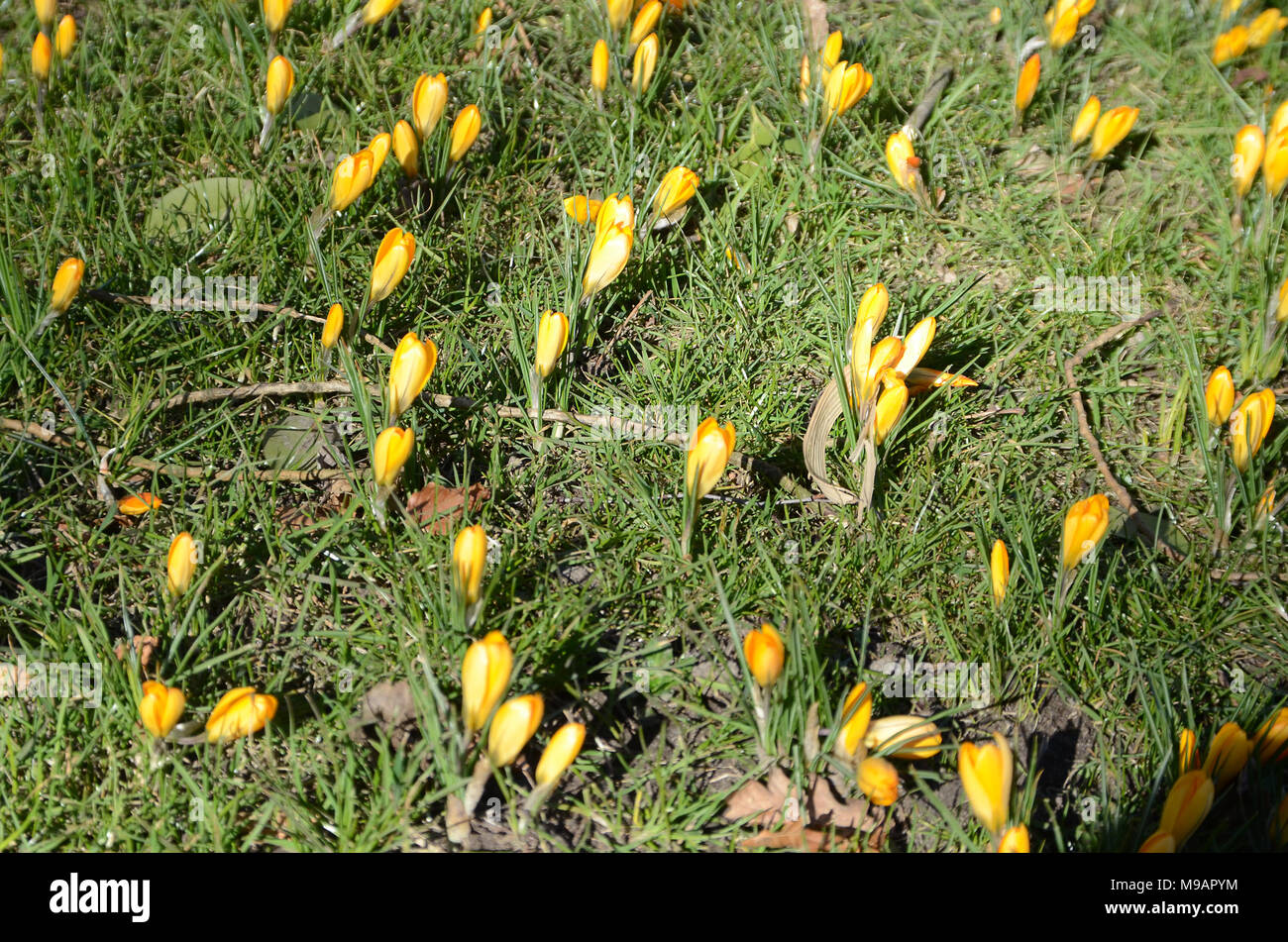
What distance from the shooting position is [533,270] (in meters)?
2.76

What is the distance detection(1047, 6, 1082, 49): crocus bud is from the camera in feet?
10.2

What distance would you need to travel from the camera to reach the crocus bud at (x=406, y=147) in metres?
2.60

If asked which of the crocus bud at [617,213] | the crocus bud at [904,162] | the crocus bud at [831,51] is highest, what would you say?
the crocus bud at [831,51]

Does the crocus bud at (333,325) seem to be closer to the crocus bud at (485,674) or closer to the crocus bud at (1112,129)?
the crocus bud at (485,674)

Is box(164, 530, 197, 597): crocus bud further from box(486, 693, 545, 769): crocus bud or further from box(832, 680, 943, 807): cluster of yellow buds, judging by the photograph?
box(832, 680, 943, 807): cluster of yellow buds

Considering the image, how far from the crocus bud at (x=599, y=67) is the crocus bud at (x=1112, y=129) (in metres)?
1.32

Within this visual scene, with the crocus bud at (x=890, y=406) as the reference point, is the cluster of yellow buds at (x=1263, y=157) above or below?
above

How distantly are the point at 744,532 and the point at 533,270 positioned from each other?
0.90m

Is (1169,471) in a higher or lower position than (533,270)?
lower

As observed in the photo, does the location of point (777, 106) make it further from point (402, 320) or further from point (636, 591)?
point (636, 591)

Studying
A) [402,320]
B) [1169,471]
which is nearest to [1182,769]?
[1169,471]

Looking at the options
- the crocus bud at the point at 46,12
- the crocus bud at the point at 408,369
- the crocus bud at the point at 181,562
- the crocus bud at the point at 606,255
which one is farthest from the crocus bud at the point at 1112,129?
the crocus bud at the point at 46,12

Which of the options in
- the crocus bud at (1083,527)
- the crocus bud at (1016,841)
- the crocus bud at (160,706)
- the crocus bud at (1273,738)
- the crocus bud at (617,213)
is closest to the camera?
the crocus bud at (1016,841)
